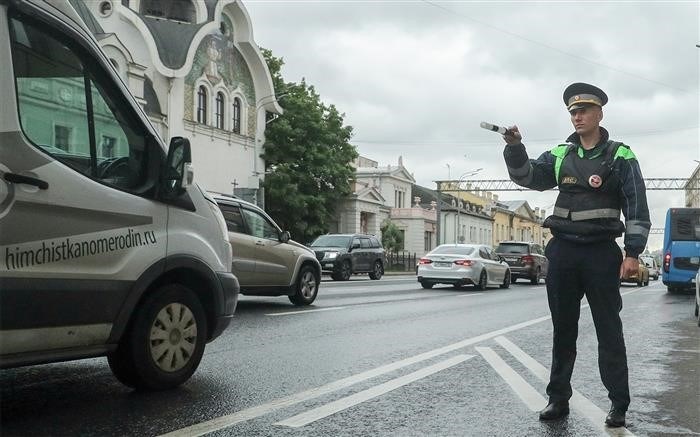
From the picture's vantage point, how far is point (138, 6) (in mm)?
42594

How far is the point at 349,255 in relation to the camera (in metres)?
27.4

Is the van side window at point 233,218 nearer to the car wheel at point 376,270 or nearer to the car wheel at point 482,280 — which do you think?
the car wheel at point 482,280

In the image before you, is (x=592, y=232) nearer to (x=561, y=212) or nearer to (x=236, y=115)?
(x=561, y=212)

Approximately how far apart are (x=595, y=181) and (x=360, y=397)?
2230mm

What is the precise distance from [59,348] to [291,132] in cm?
4451

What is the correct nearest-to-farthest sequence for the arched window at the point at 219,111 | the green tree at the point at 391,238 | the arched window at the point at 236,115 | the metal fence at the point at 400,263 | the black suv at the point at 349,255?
the black suv at the point at 349,255 → the arched window at the point at 219,111 → the arched window at the point at 236,115 → the metal fence at the point at 400,263 → the green tree at the point at 391,238

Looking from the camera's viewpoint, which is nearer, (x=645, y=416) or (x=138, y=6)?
(x=645, y=416)

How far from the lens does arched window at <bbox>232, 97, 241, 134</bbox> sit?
4700 centimetres

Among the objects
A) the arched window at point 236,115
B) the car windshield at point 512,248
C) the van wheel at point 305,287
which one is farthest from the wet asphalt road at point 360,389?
the arched window at point 236,115

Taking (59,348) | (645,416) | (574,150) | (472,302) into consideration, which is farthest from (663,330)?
(59,348)

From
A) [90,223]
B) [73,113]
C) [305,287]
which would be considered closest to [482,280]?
[305,287]

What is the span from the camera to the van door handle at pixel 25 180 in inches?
155

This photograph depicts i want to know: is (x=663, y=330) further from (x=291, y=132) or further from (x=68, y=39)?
(x=291, y=132)

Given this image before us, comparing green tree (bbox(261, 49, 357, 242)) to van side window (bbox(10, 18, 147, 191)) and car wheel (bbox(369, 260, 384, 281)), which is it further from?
van side window (bbox(10, 18, 147, 191))
